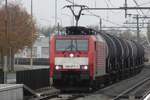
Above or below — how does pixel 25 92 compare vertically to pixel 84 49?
below

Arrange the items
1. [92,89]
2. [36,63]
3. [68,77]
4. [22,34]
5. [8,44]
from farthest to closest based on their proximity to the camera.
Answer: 1. [36,63]
2. [22,34]
3. [8,44]
4. [92,89]
5. [68,77]

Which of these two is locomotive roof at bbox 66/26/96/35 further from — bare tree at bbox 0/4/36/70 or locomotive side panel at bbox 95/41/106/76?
bare tree at bbox 0/4/36/70

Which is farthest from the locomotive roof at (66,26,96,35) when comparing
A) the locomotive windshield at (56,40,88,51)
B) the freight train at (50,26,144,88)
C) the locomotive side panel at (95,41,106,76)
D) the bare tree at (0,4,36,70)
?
the bare tree at (0,4,36,70)

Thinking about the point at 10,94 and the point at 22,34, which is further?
the point at 22,34

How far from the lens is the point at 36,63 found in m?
87.2

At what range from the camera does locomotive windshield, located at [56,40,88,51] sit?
26.5 meters

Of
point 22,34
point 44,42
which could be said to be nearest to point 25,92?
point 22,34

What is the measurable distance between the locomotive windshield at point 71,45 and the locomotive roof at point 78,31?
807mm

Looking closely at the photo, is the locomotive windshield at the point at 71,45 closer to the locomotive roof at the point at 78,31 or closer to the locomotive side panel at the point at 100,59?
the locomotive roof at the point at 78,31

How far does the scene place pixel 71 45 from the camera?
26594 mm

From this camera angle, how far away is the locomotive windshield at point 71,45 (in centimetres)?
A: 2653

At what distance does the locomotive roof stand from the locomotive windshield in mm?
807

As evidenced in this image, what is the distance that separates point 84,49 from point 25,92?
427 cm

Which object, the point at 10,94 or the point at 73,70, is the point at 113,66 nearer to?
the point at 73,70
